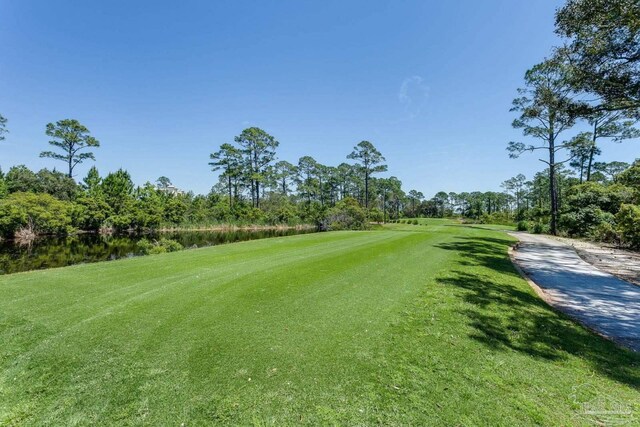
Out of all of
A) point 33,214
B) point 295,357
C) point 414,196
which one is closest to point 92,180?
point 33,214

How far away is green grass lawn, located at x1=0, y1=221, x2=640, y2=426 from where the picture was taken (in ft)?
7.75

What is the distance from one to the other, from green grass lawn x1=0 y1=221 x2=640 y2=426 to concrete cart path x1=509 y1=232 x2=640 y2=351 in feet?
1.75

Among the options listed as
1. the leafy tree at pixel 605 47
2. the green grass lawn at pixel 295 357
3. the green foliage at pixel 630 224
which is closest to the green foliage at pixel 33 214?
the green grass lawn at pixel 295 357

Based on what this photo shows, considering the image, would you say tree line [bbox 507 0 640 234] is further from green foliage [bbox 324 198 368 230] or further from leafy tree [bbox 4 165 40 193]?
leafy tree [bbox 4 165 40 193]

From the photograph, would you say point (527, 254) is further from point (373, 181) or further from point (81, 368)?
point (373, 181)

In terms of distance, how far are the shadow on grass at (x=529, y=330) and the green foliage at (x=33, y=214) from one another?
3109 centimetres

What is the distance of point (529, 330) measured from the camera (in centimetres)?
413

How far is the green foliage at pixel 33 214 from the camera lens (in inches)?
835

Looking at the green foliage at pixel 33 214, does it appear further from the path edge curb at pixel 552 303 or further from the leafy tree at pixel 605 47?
the leafy tree at pixel 605 47

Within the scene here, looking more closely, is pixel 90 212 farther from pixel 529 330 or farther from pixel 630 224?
pixel 630 224

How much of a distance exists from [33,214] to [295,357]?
31443mm

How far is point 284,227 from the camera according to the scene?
40625 millimetres

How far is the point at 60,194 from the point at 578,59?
47.8 metres

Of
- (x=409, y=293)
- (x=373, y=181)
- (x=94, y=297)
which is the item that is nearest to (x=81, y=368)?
(x=94, y=297)
